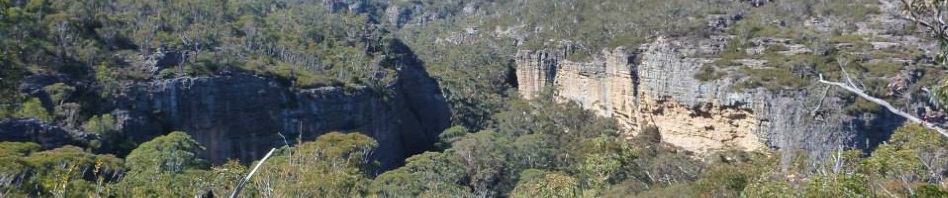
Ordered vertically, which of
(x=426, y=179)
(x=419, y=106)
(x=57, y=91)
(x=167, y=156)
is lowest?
(x=426, y=179)

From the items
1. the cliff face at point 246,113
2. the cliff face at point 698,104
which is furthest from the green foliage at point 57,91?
the cliff face at point 698,104

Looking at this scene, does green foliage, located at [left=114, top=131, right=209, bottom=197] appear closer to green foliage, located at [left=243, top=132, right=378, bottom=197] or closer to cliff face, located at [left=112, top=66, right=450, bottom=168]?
Result: cliff face, located at [left=112, top=66, right=450, bottom=168]

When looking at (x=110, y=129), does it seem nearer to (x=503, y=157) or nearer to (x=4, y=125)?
(x=4, y=125)

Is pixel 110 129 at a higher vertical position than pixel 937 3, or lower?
lower

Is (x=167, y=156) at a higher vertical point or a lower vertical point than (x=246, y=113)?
lower

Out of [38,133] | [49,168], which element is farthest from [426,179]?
[49,168]

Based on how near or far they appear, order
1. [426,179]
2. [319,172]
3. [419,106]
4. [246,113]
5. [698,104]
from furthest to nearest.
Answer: [419,106] → [698,104] → [246,113] → [426,179] → [319,172]

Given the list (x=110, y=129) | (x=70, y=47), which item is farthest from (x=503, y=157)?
(x=70, y=47)

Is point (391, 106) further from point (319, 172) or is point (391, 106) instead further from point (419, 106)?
point (319, 172)

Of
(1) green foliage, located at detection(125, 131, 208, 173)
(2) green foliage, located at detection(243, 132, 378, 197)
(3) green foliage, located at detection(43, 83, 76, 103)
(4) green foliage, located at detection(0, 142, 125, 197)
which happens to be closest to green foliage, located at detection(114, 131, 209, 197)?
(1) green foliage, located at detection(125, 131, 208, 173)
